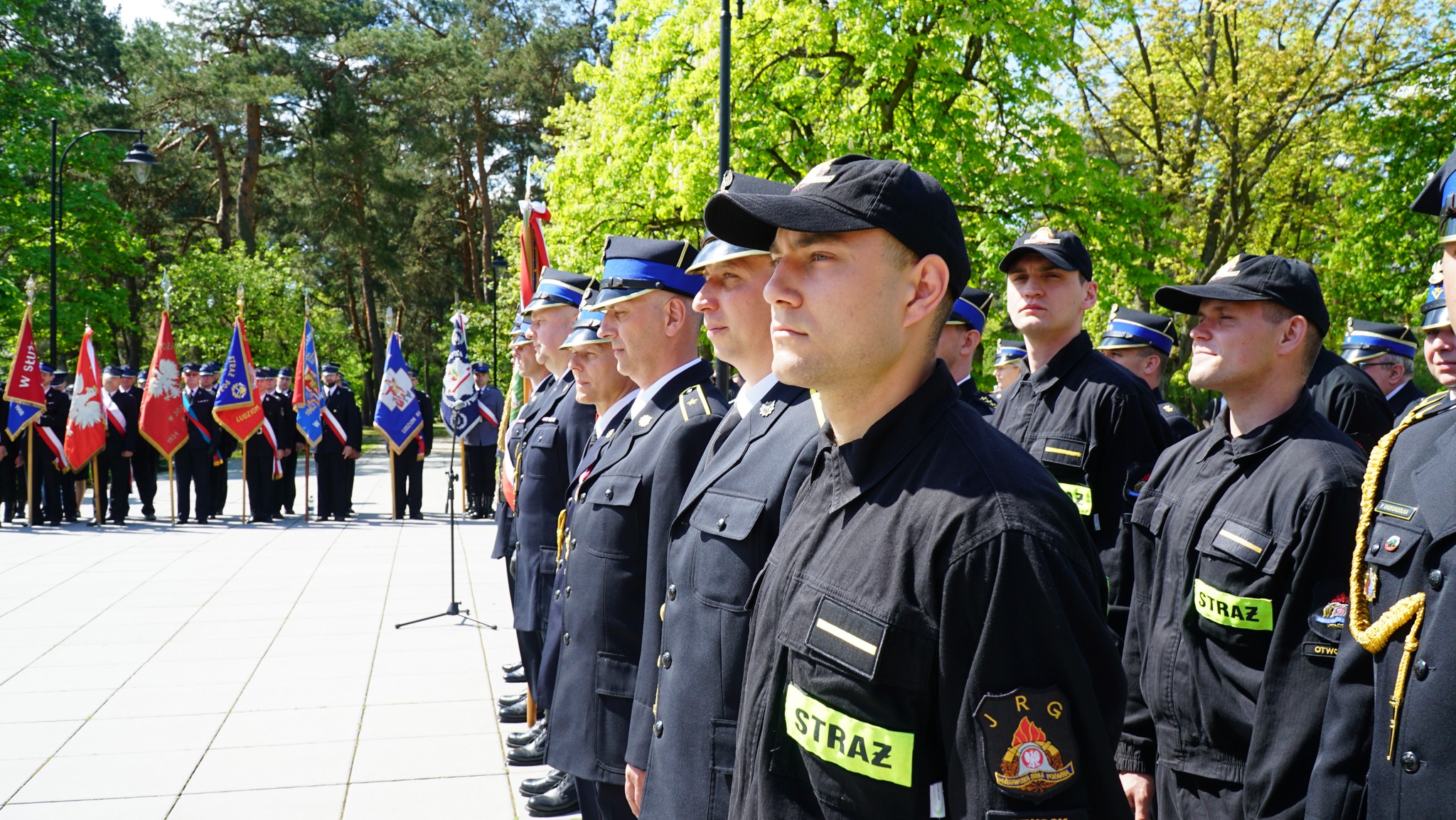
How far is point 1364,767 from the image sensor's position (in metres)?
2.06

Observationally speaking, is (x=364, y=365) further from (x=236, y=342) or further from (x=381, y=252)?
(x=236, y=342)

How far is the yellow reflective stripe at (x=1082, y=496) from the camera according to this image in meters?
3.89

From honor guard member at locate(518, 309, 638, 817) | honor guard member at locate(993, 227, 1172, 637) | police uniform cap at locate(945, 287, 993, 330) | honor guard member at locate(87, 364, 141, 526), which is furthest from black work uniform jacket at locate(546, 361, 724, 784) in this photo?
honor guard member at locate(87, 364, 141, 526)

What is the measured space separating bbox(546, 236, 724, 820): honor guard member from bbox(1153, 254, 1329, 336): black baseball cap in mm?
1526

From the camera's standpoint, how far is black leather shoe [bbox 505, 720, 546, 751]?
18.0ft

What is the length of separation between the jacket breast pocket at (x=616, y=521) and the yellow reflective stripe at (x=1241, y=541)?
65.1 inches

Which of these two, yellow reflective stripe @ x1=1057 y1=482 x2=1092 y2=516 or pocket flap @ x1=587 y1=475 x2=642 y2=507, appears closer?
pocket flap @ x1=587 y1=475 x2=642 y2=507

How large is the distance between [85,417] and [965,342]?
47.7 ft

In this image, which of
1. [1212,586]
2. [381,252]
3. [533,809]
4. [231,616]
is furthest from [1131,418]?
[381,252]

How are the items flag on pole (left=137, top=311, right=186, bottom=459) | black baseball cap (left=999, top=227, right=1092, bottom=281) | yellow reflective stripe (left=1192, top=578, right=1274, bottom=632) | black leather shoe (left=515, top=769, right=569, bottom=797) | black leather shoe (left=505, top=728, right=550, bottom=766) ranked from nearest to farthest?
yellow reflective stripe (left=1192, top=578, right=1274, bottom=632) → black baseball cap (left=999, top=227, right=1092, bottom=281) → black leather shoe (left=515, top=769, right=569, bottom=797) → black leather shoe (left=505, top=728, right=550, bottom=766) → flag on pole (left=137, top=311, right=186, bottom=459)

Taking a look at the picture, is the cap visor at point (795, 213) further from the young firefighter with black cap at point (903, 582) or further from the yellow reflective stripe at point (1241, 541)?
the yellow reflective stripe at point (1241, 541)

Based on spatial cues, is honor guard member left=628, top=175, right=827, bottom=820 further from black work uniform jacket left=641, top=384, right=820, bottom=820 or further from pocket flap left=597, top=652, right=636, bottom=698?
pocket flap left=597, top=652, right=636, bottom=698

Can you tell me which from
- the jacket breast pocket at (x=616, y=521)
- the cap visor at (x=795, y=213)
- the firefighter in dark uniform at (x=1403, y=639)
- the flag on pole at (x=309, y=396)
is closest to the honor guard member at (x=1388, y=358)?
the firefighter in dark uniform at (x=1403, y=639)

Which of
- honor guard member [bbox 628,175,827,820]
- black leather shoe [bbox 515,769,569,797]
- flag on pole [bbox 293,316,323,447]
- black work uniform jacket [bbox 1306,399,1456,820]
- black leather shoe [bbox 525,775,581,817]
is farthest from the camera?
flag on pole [bbox 293,316,323,447]
